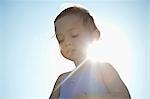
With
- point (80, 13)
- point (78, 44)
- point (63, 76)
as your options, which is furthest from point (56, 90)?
point (80, 13)

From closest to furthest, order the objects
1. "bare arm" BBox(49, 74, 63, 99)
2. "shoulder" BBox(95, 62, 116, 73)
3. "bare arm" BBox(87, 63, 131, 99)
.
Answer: "bare arm" BBox(87, 63, 131, 99) < "shoulder" BBox(95, 62, 116, 73) < "bare arm" BBox(49, 74, 63, 99)

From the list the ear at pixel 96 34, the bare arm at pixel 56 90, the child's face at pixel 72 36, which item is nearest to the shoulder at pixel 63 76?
the bare arm at pixel 56 90

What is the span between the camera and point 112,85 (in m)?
1.41

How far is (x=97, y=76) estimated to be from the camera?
149cm

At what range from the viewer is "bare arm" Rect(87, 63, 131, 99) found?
136 cm

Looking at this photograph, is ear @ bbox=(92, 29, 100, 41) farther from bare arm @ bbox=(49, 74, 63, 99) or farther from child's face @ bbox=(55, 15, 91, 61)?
bare arm @ bbox=(49, 74, 63, 99)

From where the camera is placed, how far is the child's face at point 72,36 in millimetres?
1511

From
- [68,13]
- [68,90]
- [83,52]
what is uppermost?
[68,13]

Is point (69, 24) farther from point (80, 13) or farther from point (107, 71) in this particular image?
point (107, 71)

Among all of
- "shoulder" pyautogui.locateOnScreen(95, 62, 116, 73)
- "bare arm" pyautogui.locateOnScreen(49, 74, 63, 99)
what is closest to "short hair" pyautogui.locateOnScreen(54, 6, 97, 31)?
"shoulder" pyautogui.locateOnScreen(95, 62, 116, 73)

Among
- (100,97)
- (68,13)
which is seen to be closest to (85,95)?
(100,97)

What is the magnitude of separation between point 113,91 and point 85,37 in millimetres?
306

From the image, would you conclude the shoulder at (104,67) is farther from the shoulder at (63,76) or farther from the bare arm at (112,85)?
the shoulder at (63,76)

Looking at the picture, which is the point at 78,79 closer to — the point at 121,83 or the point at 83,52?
the point at 83,52
